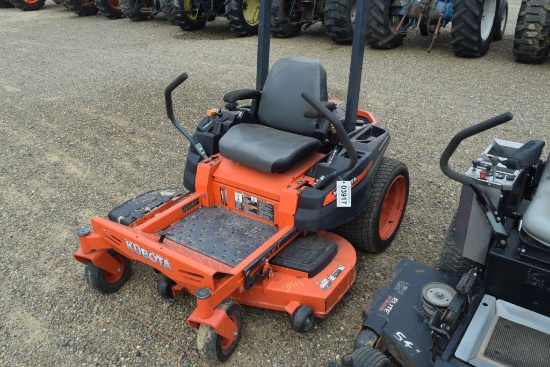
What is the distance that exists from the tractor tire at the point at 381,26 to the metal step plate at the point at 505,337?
20.1 ft

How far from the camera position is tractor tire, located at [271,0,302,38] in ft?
28.1

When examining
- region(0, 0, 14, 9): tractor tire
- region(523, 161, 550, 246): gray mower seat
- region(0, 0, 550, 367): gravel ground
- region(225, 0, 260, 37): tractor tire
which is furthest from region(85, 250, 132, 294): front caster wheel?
region(0, 0, 14, 9): tractor tire

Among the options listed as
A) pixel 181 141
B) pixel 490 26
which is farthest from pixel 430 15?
pixel 181 141

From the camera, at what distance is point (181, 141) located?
4785mm

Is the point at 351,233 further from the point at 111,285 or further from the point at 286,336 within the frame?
the point at 111,285

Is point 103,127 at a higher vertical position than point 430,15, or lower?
lower

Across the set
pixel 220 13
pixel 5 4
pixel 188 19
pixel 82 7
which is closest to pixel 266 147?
pixel 188 19

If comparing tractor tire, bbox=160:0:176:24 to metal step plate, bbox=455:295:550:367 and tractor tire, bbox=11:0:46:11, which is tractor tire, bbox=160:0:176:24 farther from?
metal step plate, bbox=455:295:550:367

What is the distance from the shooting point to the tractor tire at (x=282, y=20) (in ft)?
28.1

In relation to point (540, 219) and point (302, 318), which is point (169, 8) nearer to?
point (302, 318)

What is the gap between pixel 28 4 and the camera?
1497 cm

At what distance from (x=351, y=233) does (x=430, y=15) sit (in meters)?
5.73

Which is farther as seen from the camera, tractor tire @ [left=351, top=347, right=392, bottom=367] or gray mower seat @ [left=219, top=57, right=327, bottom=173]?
→ gray mower seat @ [left=219, top=57, right=327, bottom=173]

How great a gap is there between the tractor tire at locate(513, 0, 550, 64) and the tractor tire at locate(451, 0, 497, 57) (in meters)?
0.54
